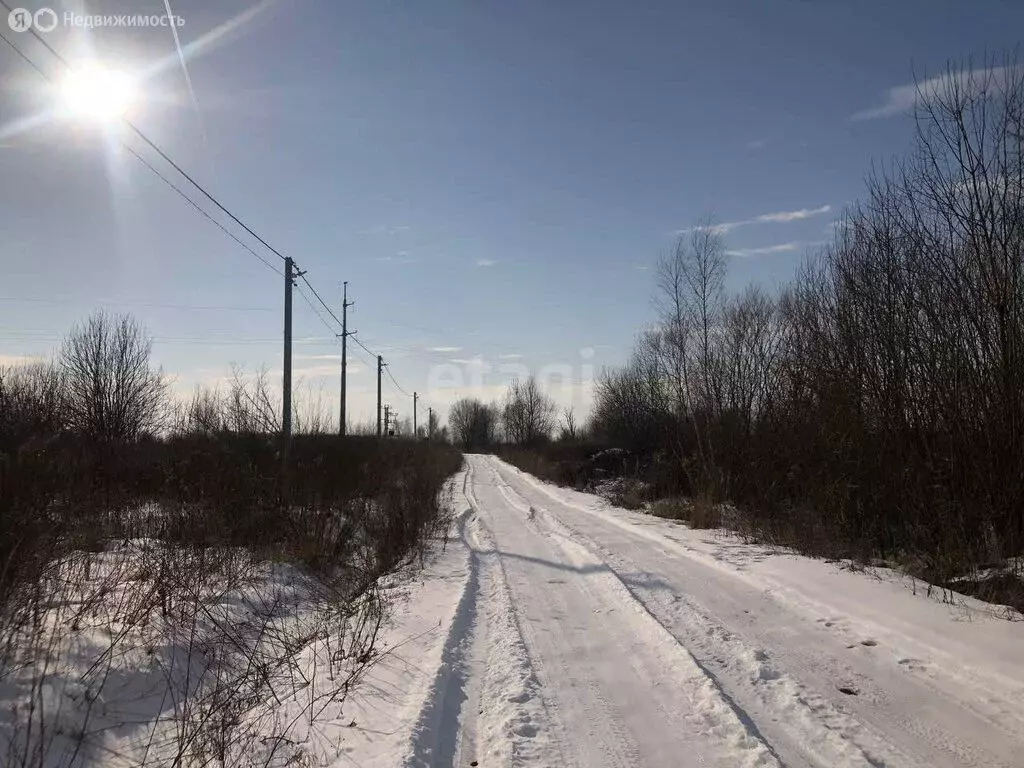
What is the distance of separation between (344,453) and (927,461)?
14469 mm

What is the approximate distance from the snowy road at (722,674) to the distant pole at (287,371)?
335 inches

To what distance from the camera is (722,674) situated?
479cm

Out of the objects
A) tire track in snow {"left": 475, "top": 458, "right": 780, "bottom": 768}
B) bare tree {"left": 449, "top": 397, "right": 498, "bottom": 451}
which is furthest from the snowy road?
bare tree {"left": 449, "top": 397, "right": 498, "bottom": 451}

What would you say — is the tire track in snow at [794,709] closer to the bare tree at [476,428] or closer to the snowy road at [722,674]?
the snowy road at [722,674]

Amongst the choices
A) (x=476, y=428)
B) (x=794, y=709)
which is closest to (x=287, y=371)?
(x=794, y=709)

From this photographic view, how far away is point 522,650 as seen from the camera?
18.0 ft

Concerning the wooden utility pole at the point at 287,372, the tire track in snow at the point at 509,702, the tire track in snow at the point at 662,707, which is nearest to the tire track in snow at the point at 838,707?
the tire track in snow at the point at 662,707

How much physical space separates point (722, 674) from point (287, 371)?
45.1 feet

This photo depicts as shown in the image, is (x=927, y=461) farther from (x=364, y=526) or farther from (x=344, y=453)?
(x=344, y=453)

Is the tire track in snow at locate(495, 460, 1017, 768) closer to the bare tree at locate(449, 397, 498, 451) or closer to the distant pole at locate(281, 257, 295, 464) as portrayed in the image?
the distant pole at locate(281, 257, 295, 464)

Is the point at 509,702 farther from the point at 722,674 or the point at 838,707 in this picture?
the point at 838,707

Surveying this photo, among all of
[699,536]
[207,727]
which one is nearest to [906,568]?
[699,536]

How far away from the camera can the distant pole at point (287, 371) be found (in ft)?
50.5

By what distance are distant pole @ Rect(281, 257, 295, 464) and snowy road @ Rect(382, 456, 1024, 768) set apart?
852 centimetres
